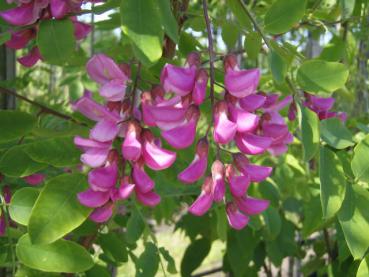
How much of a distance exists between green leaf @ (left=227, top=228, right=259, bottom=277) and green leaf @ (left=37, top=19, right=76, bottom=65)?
912 millimetres

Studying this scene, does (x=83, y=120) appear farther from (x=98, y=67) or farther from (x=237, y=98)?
(x=237, y=98)

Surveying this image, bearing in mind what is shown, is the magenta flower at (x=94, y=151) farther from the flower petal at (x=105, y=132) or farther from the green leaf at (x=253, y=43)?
the green leaf at (x=253, y=43)

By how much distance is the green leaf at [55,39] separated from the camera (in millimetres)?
825

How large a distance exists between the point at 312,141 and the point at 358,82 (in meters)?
1.39

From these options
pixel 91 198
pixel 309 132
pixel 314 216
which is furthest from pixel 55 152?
pixel 314 216

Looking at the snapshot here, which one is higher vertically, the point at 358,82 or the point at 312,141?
the point at 312,141

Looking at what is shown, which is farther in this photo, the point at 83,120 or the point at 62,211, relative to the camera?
the point at 83,120

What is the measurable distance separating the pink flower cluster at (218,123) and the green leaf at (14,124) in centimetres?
23

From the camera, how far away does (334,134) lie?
33.1 inches

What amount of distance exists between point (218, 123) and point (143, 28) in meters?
0.14

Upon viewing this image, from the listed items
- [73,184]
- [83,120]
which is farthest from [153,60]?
[83,120]

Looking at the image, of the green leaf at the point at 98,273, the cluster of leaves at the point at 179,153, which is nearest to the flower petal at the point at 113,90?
the cluster of leaves at the point at 179,153

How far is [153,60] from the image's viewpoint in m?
0.65

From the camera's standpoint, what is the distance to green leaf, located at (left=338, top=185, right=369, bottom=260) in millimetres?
774
